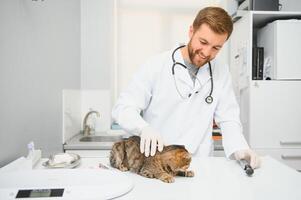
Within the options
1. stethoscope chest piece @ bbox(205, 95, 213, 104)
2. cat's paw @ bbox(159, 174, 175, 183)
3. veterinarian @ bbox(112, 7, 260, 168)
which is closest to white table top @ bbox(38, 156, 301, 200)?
cat's paw @ bbox(159, 174, 175, 183)

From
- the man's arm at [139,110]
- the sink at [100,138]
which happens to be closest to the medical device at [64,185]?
the man's arm at [139,110]

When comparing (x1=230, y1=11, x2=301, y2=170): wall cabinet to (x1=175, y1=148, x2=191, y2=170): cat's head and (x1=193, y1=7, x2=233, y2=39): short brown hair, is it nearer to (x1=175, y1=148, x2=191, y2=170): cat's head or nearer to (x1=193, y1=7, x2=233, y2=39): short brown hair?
(x1=193, y1=7, x2=233, y2=39): short brown hair

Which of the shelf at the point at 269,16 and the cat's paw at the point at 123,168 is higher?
the shelf at the point at 269,16

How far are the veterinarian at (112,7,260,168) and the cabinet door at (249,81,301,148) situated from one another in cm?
73

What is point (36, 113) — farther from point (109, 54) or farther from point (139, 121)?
point (109, 54)

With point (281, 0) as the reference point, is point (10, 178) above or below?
below

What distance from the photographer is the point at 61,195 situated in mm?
755

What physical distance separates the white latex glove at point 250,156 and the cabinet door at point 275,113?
957mm

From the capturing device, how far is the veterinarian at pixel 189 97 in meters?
1.35

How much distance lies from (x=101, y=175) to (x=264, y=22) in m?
2.05

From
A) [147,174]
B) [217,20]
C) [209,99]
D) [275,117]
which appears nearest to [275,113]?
[275,117]

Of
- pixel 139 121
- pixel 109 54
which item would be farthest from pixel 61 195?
pixel 109 54

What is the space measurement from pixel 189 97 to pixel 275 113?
3.36 ft

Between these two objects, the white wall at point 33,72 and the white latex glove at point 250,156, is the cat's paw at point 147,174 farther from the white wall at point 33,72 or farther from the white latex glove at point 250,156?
the white wall at point 33,72
